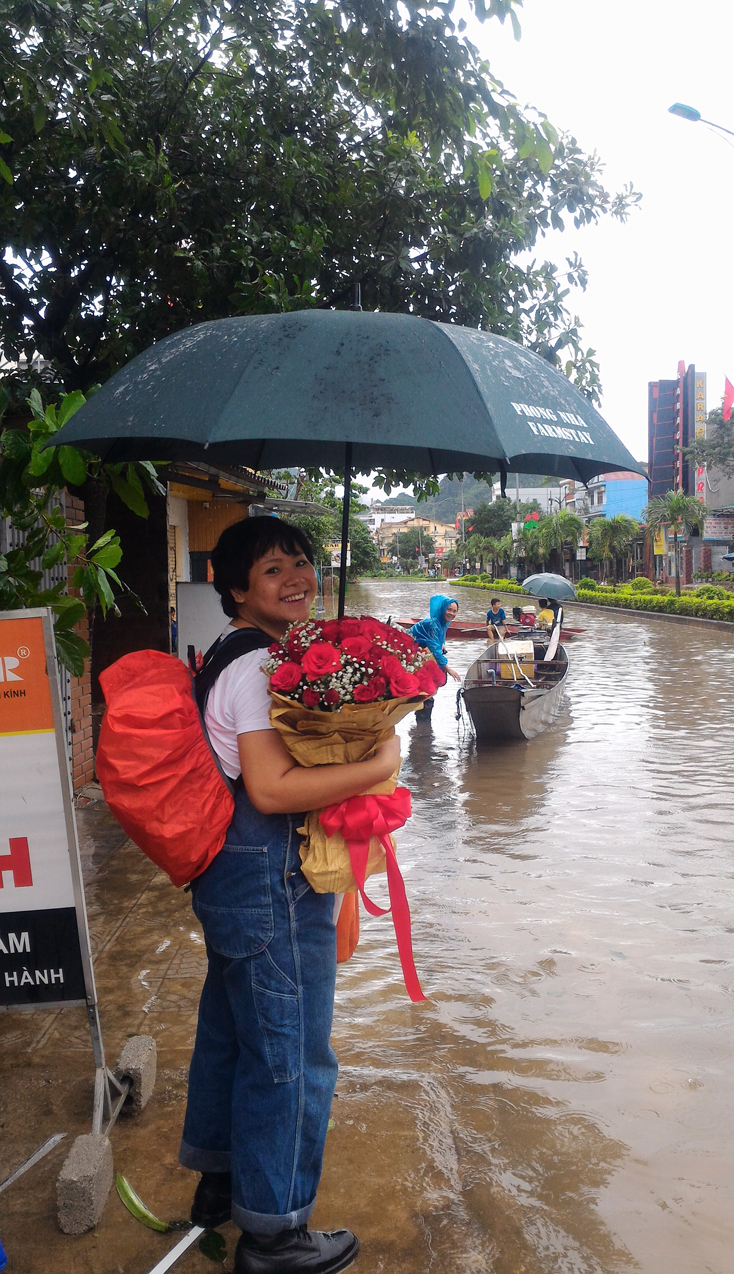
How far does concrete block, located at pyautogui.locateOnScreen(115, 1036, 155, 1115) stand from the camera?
3.01 metres

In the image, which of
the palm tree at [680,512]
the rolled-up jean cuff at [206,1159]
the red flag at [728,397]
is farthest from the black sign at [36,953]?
the red flag at [728,397]

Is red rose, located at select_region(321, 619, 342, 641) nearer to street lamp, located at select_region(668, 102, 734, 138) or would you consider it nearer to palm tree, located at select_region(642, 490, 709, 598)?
street lamp, located at select_region(668, 102, 734, 138)

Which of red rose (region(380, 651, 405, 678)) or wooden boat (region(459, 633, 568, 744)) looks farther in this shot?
wooden boat (region(459, 633, 568, 744))

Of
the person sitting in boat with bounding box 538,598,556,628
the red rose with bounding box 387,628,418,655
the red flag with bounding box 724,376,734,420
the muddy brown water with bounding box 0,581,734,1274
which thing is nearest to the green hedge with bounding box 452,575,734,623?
the red flag with bounding box 724,376,734,420

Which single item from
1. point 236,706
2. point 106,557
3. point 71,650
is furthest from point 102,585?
point 236,706

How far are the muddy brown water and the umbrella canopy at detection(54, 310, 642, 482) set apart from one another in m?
2.04

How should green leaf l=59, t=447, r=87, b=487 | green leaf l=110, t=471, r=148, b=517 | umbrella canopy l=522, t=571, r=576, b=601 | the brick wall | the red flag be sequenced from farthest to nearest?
1. the red flag
2. umbrella canopy l=522, t=571, r=576, b=601
3. the brick wall
4. green leaf l=110, t=471, r=148, b=517
5. green leaf l=59, t=447, r=87, b=487

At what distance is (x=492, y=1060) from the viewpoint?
3629 mm

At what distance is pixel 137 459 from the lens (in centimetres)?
289

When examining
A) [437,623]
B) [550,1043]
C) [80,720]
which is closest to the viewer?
[550,1043]

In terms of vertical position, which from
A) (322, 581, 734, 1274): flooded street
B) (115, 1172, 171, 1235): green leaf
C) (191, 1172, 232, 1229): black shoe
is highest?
(191, 1172, 232, 1229): black shoe

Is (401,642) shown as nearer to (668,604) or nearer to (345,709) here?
(345,709)

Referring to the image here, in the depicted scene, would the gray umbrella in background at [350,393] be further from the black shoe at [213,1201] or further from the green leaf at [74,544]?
the black shoe at [213,1201]

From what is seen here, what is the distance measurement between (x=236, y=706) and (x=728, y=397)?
1797 inches
